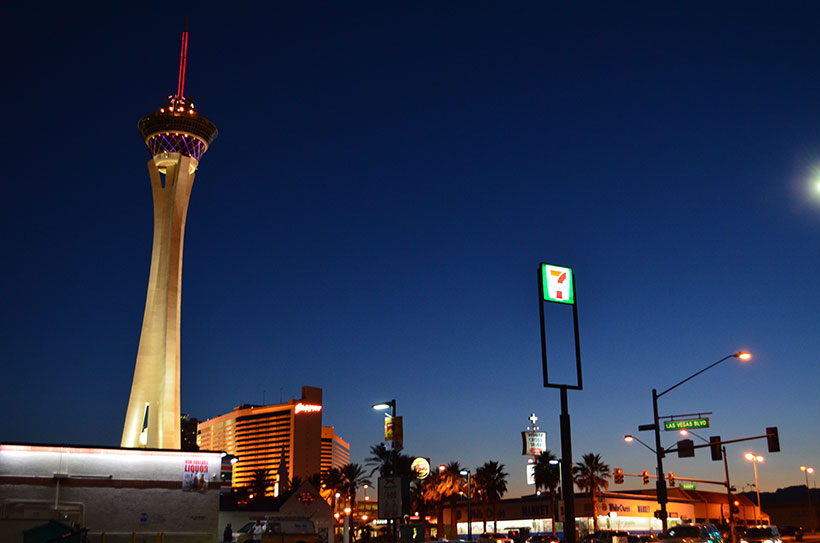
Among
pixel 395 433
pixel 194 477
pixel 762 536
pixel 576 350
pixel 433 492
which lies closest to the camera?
pixel 576 350

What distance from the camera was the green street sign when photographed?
3981 cm

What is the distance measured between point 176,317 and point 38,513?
24930 mm

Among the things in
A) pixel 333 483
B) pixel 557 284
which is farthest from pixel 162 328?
pixel 557 284

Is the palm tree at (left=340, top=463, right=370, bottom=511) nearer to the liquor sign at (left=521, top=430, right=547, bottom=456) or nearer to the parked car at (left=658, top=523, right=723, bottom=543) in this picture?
the liquor sign at (left=521, top=430, right=547, bottom=456)

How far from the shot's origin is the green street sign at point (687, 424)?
39812mm

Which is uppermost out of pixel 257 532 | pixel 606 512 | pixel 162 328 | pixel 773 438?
pixel 162 328

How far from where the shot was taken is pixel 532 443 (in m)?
108

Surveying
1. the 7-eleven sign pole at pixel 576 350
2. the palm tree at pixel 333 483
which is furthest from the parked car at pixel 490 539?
the palm tree at pixel 333 483

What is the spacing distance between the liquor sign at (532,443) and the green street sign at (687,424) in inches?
2637

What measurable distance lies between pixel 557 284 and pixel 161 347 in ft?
168

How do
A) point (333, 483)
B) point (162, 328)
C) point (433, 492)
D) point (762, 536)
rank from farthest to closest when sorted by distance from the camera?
point (333, 483) → point (433, 492) → point (162, 328) → point (762, 536)

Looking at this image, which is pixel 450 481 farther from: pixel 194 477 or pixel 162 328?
pixel 194 477

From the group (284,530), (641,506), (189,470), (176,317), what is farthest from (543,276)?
(641,506)

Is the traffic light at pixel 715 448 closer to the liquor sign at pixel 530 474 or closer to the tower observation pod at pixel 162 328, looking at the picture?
the tower observation pod at pixel 162 328
